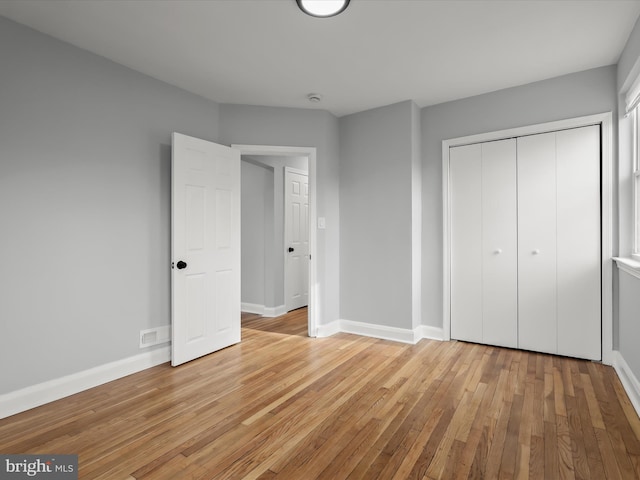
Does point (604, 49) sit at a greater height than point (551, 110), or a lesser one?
greater

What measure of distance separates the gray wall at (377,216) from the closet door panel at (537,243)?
1031mm

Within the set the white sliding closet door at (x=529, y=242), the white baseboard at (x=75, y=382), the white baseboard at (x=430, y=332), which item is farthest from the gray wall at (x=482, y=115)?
the white baseboard at (x=75, y=382)

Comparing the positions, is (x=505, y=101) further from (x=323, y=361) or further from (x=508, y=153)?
(x=323, y=361)

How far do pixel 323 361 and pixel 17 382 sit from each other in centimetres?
217

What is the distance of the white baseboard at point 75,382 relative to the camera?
2287mm

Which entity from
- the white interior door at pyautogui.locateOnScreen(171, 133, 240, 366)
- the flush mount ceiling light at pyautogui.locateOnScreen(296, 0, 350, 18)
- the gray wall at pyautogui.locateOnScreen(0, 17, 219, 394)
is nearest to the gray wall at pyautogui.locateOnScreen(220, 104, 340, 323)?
the white interior door at pyautogui.locateOnScreen(171, 133, 240, 366)

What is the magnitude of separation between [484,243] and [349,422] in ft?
7.58

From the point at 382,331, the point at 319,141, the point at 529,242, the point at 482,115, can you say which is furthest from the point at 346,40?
the point at 382,331

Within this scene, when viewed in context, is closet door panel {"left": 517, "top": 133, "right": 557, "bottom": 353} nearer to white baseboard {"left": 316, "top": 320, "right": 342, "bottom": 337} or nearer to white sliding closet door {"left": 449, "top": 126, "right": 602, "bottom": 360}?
white sliding closet door {"left": 449, "top": 126, "right": 602, "bottom": 360}

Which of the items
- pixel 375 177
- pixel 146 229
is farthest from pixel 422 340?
pixel 146 229

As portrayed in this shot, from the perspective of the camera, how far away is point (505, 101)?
11.3 ft

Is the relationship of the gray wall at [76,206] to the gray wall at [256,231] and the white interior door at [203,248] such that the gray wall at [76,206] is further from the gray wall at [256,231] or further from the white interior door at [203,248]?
the gray wall at [256,231]

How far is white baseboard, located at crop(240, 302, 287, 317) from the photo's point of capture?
5.04 meters

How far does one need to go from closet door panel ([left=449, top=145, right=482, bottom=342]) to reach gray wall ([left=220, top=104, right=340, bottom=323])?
1.28 m
